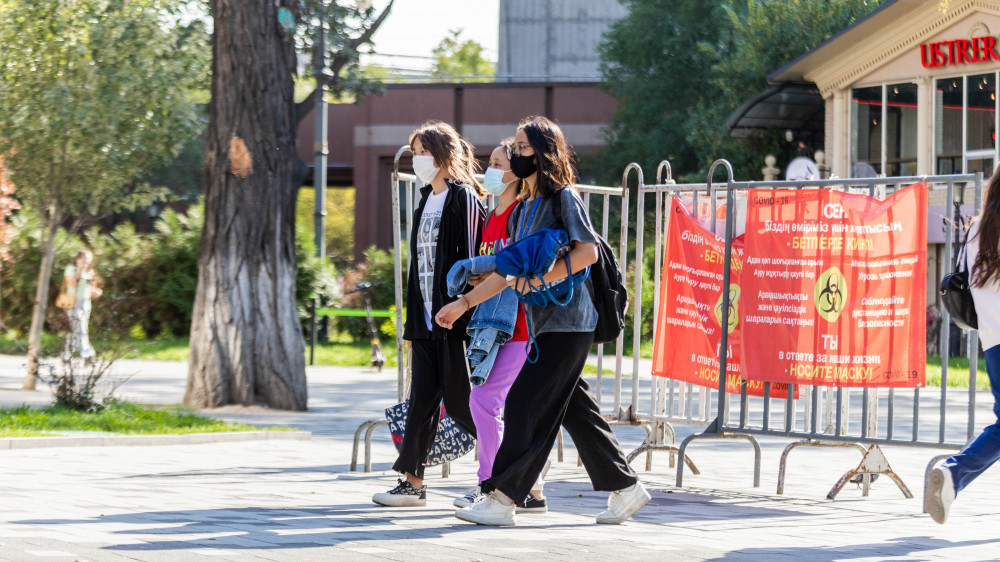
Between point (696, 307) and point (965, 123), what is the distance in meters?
22.7

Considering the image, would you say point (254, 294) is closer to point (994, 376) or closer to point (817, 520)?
point (817, 520)

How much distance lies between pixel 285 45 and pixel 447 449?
693cm

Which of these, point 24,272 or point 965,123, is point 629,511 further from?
point 965,123

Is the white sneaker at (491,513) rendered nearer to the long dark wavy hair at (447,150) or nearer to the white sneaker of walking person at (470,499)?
the white sneaker of walking person at (470,499)

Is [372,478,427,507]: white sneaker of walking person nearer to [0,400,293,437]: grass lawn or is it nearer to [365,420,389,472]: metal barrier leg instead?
[365,420,389,472]: metal barrier leg

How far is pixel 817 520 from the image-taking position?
6.57 metres

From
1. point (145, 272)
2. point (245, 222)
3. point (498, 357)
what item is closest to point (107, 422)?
point (245, 222)

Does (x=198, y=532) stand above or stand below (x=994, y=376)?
below

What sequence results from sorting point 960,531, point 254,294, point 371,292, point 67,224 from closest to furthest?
1. point 960,531
2. point 254,294
3. point 371,292
4. point 67,224

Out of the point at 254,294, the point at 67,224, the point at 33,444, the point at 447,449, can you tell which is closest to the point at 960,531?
the point at 447,449

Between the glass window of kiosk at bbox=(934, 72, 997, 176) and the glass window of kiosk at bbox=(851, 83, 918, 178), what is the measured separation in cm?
79

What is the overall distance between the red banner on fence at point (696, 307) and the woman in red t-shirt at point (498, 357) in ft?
5.67

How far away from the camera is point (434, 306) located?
656cm

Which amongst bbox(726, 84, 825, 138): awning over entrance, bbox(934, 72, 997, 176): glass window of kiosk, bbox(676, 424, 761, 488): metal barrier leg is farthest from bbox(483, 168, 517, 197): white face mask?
bbox(726, 84, 825, 138): awning over entrance
